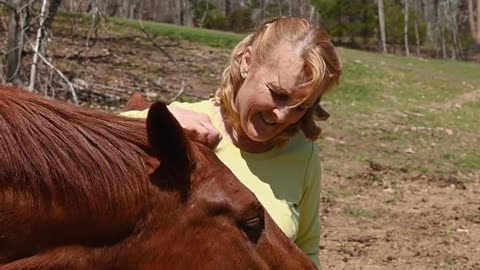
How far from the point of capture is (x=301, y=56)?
8.38 ft

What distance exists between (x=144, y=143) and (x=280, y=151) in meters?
0.79

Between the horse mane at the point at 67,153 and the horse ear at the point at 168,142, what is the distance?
35mm

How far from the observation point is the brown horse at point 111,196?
182 cm

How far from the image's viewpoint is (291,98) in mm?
2539

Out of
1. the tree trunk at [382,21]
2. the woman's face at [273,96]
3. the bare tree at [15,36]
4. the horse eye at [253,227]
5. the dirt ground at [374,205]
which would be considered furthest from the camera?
the tree trunk at [382,21]

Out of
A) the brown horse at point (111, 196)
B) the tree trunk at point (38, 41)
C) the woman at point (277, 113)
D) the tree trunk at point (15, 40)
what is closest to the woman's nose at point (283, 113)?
the woman at point (277, 113)

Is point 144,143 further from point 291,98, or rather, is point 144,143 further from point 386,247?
point 386,247

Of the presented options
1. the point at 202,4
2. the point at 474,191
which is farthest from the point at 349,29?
the point at 474,191

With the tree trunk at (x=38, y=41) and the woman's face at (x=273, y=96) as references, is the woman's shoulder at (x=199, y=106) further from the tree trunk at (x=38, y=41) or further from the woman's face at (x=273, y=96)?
the tree trunk at (x=38, y=41)

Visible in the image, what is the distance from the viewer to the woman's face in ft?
8.32

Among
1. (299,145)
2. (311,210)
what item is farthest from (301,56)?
(311,210)

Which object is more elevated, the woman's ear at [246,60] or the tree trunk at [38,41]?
the woman's ear at [246,60]

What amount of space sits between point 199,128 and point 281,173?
17.5 inches

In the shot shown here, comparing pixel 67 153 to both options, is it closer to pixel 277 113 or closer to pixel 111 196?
pixel 111 196
